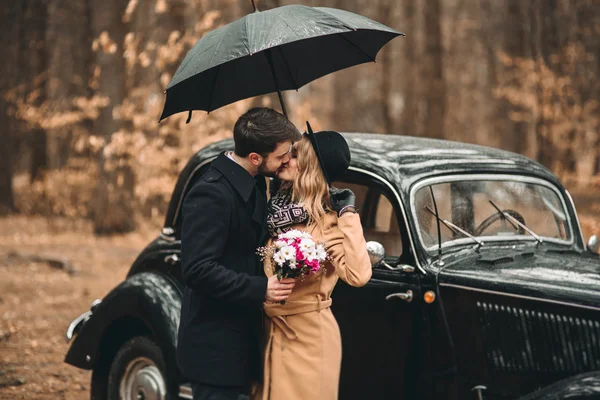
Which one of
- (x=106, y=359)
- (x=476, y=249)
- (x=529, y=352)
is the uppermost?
(x=476, y=249)

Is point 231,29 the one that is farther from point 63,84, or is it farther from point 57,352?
point 63,84

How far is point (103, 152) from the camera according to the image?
1316 cm

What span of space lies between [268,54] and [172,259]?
67.0 inches

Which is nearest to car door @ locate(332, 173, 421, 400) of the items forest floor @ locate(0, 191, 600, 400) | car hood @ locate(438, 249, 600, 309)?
car hood @ locate(438, 249, 600, 309)

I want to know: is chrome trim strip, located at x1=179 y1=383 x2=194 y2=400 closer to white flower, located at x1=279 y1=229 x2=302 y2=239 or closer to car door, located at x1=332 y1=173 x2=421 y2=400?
car door, located at x1=332 y1=173 x2=421 y2=400

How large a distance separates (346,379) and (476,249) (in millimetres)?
927

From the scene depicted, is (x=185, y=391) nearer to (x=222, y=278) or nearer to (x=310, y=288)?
(x=310, y=288)

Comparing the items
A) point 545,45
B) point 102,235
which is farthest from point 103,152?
point 545,45

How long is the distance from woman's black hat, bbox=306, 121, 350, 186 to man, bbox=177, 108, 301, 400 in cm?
10

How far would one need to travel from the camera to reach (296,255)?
3.17m

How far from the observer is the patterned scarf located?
11.2ft

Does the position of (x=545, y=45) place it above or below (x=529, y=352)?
above

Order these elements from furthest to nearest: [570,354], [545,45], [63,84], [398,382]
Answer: [545,45] < [63,84] < [398,382] < [570,354]

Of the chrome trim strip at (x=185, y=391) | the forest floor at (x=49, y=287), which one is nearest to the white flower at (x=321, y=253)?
the chrome trim strip at (x=185, y=391)
